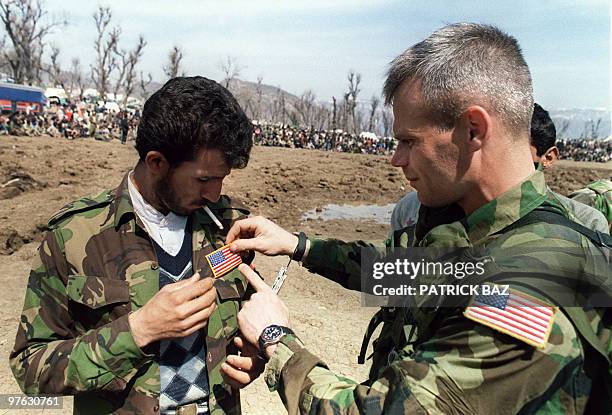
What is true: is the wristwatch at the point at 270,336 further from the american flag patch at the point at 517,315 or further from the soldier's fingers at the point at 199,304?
the american flag patch at the point at 517,315

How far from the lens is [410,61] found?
1726 mm

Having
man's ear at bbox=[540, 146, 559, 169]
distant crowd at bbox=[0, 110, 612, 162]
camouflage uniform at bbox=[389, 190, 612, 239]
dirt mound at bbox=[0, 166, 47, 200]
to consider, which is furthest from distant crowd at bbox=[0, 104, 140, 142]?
man's ear at bbox=[540, 146, 559, 169]

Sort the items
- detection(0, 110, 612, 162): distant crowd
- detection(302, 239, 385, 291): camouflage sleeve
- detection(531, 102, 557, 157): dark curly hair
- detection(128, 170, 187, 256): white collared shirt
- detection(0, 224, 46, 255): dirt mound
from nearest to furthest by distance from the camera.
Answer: detection(128, 170, 187, 256): white collared shirt < detection(302, 239, 385, 291): camouflage sleeve < detection(531, 102, 557, 157): dark curly hair < detection(0, 224, 46, 255): dirt mound < detection(0, 110, 612, 162): distant crowd

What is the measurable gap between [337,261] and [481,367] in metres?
1.43

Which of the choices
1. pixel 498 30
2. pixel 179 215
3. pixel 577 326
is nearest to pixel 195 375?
pixel 179 215

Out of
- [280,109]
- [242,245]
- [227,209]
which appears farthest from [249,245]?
[280,109]

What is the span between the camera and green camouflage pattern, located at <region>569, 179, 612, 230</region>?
3.85 m

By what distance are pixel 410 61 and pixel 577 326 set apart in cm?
98

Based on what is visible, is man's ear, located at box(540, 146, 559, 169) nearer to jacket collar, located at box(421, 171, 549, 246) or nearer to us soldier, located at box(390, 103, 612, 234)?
us soldier, located at box(390, 103, 612, 234)

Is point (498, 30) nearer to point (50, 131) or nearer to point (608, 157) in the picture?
point (50, 131)

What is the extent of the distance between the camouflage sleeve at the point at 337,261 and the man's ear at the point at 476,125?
1.15 metres

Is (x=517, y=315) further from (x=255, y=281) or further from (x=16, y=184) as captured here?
(x=16, y=184)

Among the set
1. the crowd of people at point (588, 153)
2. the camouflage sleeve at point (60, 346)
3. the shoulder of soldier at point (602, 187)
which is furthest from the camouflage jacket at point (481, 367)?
the crowd of people at point (588, 153)

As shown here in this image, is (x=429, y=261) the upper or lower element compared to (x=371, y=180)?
upper
